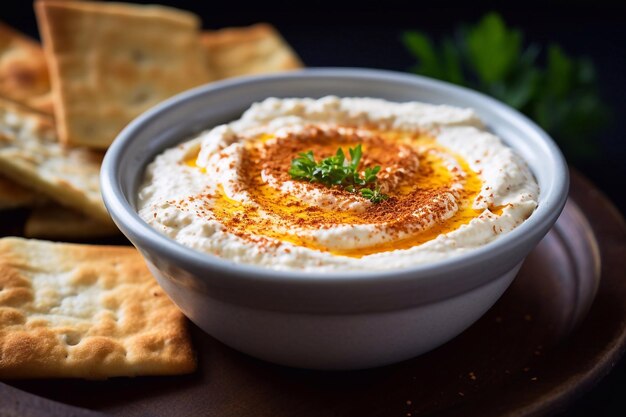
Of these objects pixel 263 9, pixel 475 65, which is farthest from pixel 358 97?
pixel 263 9

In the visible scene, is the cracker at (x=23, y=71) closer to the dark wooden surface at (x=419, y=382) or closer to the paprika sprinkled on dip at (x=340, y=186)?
the paprika sprinkled on dip at (x=340, y=186)

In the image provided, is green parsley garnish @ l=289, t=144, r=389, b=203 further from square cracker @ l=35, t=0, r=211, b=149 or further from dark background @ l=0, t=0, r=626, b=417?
dark background @ l=0, t=0, r=626, b=417

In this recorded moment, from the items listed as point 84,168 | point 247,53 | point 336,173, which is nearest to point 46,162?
point 84,168

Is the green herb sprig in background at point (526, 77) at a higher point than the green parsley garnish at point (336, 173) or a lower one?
lower

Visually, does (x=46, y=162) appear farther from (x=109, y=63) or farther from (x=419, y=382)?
(x=419, y=382)

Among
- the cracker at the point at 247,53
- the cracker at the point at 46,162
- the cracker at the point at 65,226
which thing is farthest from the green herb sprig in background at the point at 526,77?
the cracker at the point at 65,226

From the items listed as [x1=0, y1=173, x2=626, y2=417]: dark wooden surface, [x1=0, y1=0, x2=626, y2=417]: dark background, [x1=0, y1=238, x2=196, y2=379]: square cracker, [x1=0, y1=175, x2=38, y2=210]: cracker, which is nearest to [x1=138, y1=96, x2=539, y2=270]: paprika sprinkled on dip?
[x1=0, y1=238, x2=196, y2=379]: square cracker
